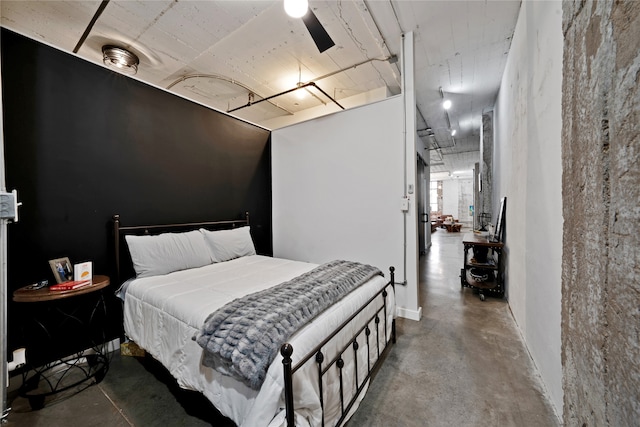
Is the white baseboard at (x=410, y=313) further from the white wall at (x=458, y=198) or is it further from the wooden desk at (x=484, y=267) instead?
the white wall at (x=458, y=198)

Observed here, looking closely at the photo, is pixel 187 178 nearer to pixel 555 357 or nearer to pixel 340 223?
pixel 340 223

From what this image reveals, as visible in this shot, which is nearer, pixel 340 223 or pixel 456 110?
pixel 340 223

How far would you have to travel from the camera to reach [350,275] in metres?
1.91

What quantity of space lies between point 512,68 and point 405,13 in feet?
4.84

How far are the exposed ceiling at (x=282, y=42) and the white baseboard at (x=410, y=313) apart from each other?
10.2ft

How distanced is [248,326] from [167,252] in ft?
5.42

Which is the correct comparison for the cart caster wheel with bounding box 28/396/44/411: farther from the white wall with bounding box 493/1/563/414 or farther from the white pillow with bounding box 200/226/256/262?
the white wall with bounding box 493/1/563/414

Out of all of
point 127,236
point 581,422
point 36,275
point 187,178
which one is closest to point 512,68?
point 581,422

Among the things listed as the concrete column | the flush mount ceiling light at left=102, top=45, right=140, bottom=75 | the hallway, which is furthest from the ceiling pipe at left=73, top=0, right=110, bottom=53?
the concrete column

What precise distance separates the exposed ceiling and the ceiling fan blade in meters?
0.74

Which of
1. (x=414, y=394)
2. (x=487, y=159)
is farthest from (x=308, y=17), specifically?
(x=487, y=159)

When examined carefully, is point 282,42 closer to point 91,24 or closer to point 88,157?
point 91,24

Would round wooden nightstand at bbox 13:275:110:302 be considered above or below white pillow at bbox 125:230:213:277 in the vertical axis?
below

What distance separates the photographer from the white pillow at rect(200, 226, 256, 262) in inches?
111
